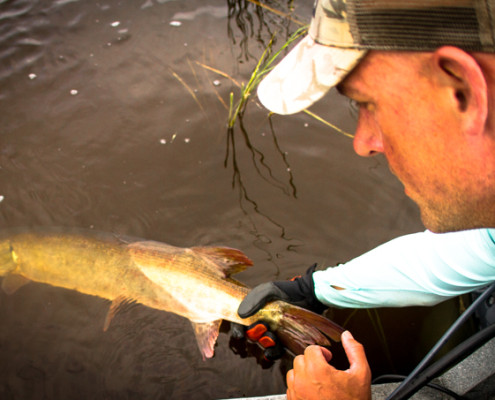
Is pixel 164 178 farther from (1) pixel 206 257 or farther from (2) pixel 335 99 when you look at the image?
(2) pixel 335 99

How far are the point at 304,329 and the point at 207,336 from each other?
0.62 m

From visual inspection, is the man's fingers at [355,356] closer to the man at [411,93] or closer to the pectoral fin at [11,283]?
the man at [411,93]

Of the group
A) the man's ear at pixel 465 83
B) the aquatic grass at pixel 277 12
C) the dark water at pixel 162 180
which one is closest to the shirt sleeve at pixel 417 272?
the dark water at pixel 162 180

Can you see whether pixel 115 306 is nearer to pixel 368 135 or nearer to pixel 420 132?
pixel 368 135

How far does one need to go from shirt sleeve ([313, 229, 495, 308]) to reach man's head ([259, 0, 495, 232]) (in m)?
0.71

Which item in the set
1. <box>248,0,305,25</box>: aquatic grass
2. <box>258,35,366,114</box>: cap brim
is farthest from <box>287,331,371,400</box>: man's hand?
<box>248,0,305,25</box>: aquatic grass

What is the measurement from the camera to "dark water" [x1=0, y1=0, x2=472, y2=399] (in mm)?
2811

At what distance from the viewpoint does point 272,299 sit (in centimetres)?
251

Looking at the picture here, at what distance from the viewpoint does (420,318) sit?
9.89 feet

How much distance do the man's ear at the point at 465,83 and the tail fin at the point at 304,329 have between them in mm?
1391

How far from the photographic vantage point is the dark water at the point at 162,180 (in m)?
2.81

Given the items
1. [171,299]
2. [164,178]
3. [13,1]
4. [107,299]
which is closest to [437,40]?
[171,299]

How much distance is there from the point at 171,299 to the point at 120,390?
609 millimetres

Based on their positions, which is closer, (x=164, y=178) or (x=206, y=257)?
(x=206, y=257)
